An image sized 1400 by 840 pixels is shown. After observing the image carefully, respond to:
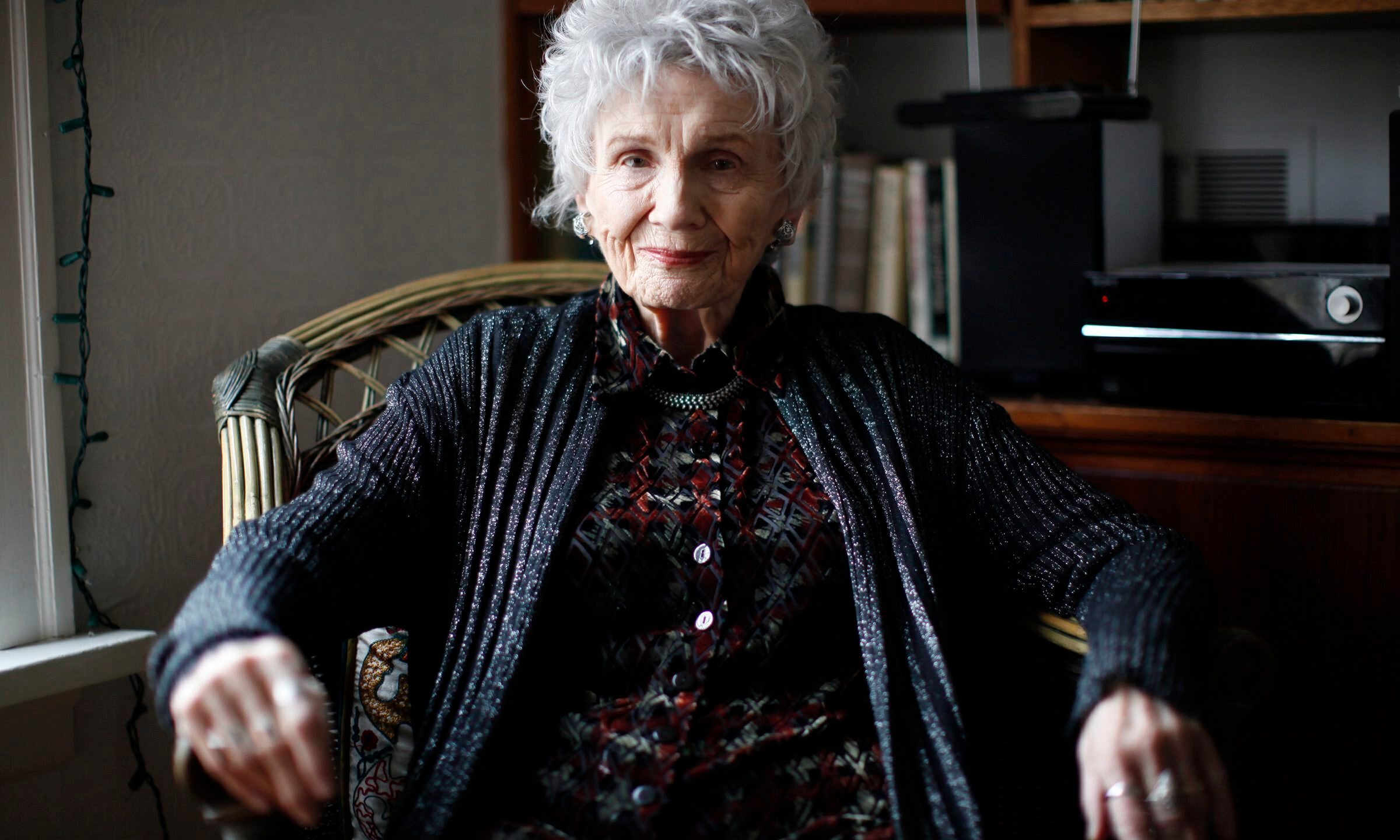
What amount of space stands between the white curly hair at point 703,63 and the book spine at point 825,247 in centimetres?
67

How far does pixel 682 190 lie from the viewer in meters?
1.19

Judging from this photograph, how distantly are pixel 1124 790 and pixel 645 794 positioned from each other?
15.4 inches

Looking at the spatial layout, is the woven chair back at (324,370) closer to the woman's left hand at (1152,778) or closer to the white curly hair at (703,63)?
the white curly hair at (703,63)

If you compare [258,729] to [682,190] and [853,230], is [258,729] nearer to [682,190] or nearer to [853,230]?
[682,190]

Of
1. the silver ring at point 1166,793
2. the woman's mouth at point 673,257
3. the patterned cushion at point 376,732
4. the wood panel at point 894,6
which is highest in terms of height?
the wood panel at point 894,6

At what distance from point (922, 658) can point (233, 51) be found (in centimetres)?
114

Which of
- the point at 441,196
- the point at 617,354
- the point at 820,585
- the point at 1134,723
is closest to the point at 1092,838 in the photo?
the point at 1134,723

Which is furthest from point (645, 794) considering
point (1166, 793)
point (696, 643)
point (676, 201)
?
point (676, 201)

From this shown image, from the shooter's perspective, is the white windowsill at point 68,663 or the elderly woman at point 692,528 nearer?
the elderly woman at point 692,528

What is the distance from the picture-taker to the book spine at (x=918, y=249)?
196 centimetres

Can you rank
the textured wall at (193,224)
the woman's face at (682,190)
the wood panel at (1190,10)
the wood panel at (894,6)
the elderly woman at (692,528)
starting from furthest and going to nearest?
1. the wood panel at (894,6)
2. the wood panel at (1190,10)
3. the textured wall at (193,224)
4. the woman's face at (682,190)
5. the elderly woman at (692,528)

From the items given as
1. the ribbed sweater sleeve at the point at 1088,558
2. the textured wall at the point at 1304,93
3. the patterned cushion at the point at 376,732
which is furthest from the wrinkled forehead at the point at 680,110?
the textured wall at the point at 1304,93

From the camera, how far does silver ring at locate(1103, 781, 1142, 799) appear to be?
91cm

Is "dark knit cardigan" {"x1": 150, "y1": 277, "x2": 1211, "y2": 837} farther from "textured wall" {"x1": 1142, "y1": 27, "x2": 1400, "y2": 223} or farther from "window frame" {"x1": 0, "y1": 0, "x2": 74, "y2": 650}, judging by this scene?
"textured wall" {"x1": 1142, "y1": 27, "x2": 1400, "y2": 223}
